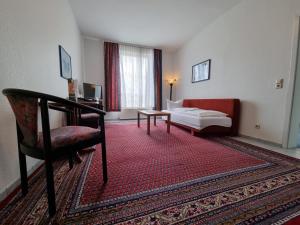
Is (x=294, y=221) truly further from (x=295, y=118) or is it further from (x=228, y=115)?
(x=228, y=115)

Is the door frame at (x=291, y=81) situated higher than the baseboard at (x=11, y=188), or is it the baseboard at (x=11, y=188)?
the door frame at (x=291, y=81)

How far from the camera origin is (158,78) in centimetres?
546

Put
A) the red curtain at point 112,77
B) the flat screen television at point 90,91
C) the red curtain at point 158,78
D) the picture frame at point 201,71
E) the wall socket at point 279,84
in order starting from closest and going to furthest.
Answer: the wall socket at point 279,84 < the flat screen television at point 90,91 < the picture frame at point 201,71 < the red curtain at point 112,77 < the red curtain at point 158,78

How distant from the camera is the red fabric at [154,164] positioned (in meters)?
1.17

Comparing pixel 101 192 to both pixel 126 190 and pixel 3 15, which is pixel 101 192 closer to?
pixel 126 190

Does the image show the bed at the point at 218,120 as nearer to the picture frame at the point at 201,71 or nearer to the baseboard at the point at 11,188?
the picture frame at the point at 201,71

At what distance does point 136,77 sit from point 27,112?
15.1ft

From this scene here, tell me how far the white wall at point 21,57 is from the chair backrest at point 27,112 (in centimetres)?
34

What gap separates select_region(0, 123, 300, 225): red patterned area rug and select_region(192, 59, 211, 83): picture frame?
2.57 meters

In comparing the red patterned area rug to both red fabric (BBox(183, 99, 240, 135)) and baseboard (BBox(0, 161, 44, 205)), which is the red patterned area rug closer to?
baseboard (BBox(0, 161, 44, 205))

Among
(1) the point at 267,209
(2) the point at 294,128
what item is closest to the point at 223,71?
(2) the point at 294,128

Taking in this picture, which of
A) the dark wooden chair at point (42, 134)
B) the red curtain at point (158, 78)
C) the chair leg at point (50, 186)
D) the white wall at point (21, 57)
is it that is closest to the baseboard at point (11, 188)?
the white wall at point (21, 57)

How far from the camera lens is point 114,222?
2.70 ft

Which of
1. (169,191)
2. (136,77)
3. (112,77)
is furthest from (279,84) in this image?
(112,77)
